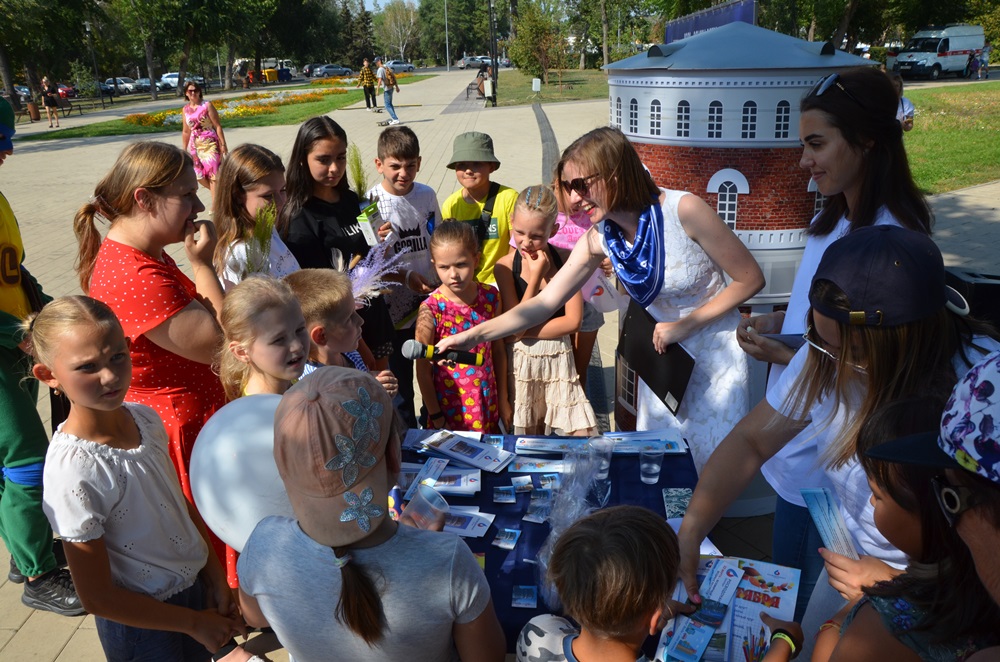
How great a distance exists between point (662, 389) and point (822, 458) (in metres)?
1.24

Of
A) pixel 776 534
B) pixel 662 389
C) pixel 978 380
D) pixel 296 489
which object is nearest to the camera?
pixel 978 380

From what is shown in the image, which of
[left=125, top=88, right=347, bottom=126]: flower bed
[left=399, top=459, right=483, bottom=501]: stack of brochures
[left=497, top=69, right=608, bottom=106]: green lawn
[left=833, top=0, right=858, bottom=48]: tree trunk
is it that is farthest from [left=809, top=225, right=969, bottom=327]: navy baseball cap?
[left=833, top=0, right=858, bottom=48]: tree trunk

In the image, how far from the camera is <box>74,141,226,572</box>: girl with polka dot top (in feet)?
8.25

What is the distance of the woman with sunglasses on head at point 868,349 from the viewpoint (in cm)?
160

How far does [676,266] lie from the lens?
290 centimetres

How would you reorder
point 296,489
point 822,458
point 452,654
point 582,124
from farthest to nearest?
point 582,124, point 822,458, point 452,654, point 296,489

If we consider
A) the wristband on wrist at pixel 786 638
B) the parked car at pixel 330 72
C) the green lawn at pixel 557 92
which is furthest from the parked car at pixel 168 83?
the wristband on wrist at pixel 786 638

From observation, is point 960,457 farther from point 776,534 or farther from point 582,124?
point 582,124

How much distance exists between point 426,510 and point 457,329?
1.54 meters

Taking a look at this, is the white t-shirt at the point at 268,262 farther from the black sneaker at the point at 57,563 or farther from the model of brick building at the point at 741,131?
the model of brick building at the point at 741,131

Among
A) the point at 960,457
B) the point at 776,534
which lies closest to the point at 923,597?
the point at 960,457

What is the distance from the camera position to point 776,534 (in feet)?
8.53

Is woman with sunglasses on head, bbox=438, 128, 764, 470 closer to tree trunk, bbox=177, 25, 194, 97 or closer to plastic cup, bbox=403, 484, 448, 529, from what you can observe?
plastic cup, bbox=403, 484, 448, 529

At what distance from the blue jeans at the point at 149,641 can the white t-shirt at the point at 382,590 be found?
0.93 meters
